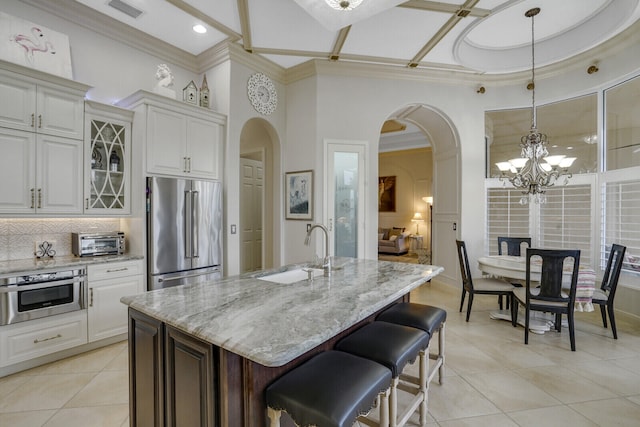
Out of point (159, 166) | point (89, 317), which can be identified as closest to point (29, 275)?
point (89, 317)

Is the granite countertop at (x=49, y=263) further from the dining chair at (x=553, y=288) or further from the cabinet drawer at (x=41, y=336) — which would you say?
the dining chair at (x=553, y=288)

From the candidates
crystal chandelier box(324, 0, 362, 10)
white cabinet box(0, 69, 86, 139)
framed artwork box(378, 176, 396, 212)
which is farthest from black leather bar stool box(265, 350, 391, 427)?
framed artwork box(378, 176, 396, 212)

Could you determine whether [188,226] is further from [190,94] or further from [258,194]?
[258,194]

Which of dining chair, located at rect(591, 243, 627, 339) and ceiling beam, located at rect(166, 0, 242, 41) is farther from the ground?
ceiling beam, located at rect(166, 0, 242, 41)

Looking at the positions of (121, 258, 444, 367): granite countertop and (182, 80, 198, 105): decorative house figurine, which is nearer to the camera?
(121, 258, 444, 367): granite countertop

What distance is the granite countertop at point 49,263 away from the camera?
248 cm

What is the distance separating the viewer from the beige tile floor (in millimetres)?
1990

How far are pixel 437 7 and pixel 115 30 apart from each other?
352 cm

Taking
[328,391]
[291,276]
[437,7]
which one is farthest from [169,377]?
[437,7]

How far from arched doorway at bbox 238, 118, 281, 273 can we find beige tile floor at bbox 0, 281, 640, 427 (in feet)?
7.97

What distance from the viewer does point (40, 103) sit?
2.71 meters

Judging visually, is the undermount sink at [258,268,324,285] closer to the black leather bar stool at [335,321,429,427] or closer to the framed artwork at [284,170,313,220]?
the black leather bar stool at [335,321,429,427]

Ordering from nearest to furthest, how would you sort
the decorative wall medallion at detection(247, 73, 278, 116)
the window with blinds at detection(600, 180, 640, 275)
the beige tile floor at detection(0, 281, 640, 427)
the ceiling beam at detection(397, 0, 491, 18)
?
the beige tile floor at detection(0, 281, 640, 427) → the ceiling beam at detection(397, 0, 491, 18) → the window with blinds at detection(600, 180, 640, 275) → the decorative wall medallion at detection(247, 73, 278, 116)

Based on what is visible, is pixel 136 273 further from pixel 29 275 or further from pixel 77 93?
pixel 77 93
